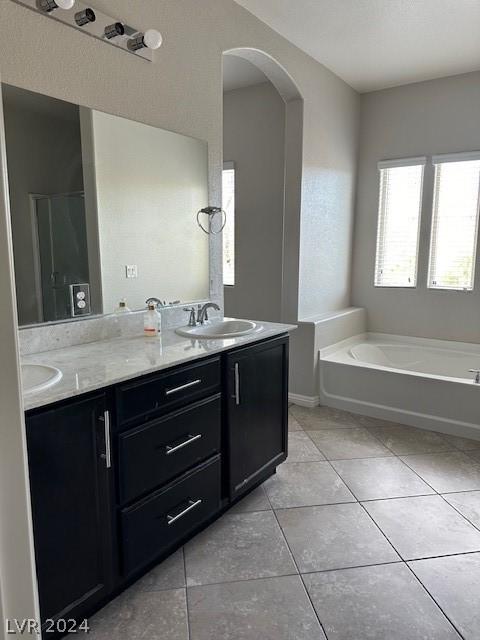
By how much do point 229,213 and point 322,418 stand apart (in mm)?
2228

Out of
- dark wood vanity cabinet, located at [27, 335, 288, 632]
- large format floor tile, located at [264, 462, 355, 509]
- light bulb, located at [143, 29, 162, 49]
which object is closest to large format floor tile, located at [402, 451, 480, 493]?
large format floor tile, located at [264, 462, 355, 509]

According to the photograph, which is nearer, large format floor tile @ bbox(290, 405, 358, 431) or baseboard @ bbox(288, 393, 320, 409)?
large format floor tile @ bbox(290, 405, 358, 431)

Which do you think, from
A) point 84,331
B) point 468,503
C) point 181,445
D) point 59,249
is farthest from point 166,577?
point 468,503

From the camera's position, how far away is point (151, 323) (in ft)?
7.19

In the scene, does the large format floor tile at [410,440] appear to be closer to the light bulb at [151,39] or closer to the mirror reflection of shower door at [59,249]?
the mirror reflection of shower door at [59,249]

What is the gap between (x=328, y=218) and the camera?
3896 millimetres

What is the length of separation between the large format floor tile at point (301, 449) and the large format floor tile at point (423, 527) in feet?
1.79

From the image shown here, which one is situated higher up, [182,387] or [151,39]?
[151,39]

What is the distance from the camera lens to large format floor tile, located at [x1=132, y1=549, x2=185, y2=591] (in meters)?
1.71

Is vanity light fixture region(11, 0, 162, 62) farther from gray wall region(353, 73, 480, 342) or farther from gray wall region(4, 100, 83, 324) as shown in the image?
gray wall region(353, 73, 480, 342)

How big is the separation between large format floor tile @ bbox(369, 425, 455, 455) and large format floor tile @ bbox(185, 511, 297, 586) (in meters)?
1.20

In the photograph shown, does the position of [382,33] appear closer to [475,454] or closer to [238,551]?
[475,454]

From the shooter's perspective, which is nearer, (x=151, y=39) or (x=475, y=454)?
(x=151, y=39)

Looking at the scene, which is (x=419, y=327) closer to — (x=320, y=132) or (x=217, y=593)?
(x=320, y=132)
